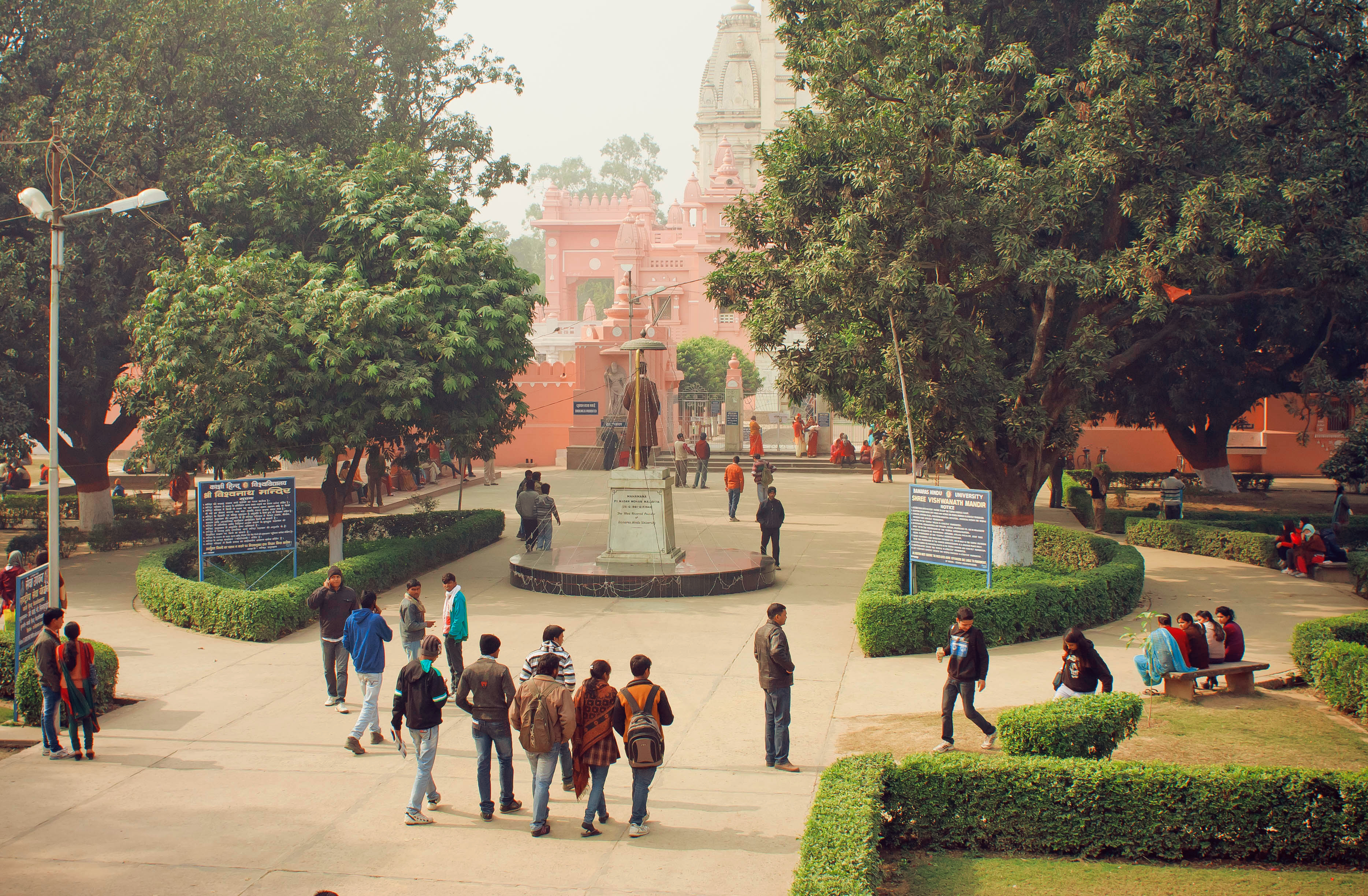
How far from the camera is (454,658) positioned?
1020 centimetres

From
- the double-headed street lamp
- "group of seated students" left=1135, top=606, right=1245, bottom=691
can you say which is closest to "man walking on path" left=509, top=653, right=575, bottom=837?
"group of seated students" left=1135, top=606, right=1245, bottom=691

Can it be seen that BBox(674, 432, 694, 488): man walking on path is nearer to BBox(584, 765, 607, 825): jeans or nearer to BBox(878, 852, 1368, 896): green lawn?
BBox(584, 765, 607, 825): jeans

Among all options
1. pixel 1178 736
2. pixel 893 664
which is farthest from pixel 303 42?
pixel 1178 736

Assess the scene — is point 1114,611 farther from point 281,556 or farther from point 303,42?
point 303,42

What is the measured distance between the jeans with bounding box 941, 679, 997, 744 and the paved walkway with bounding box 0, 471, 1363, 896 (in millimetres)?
1010

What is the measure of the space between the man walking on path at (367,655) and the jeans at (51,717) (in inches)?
93.7

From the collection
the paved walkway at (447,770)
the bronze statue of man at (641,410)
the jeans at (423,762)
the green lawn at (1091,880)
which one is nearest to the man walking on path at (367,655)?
the paved walkway at (447,770)

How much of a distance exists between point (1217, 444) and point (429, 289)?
19.3m

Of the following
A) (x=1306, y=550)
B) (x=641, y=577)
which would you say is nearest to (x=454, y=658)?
(x=641, y=577)

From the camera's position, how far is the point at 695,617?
45.2 feet

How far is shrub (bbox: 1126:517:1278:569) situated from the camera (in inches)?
698

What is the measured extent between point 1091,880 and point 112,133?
1815 centimetres

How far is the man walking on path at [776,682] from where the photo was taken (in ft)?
27.0

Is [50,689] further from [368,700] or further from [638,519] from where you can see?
[638,519]
